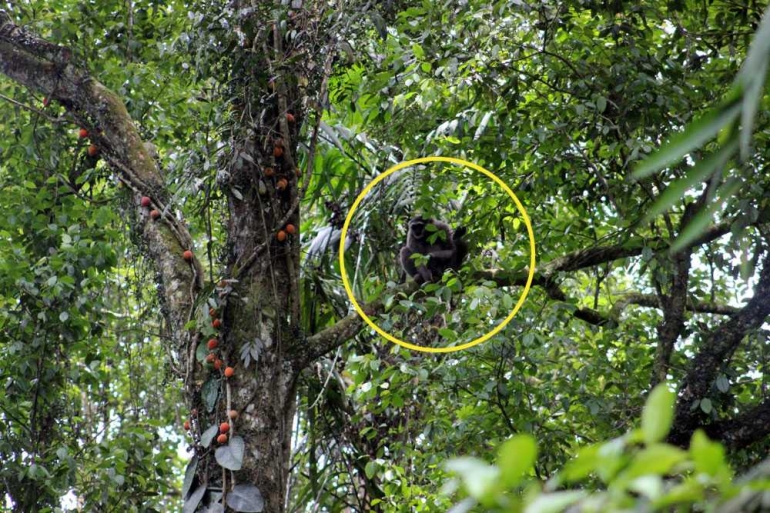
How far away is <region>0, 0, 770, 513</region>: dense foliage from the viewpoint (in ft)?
15.8

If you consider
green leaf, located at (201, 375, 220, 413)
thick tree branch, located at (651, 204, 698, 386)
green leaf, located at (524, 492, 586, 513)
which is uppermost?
thick tree branch, located at (651, 204, 698, 386)

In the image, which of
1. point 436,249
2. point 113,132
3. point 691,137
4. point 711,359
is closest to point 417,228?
point 436,249

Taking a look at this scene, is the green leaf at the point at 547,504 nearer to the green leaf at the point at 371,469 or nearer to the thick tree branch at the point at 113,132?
the thick tree branch at the point at 113,132

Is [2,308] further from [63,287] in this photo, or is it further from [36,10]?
[36,10]

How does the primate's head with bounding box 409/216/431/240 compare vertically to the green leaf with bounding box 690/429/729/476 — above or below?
above

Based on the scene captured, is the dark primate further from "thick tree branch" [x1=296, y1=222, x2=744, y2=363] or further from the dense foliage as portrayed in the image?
"thick tree branch" [x1=296, y1=222, x2=744, y2=363]

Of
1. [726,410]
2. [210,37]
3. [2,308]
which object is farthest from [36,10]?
[726,410]

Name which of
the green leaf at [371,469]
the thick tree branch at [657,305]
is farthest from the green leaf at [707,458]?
the thick tree branch at [657,305]

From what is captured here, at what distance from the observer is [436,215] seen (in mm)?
6172

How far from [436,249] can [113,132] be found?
2.99 m

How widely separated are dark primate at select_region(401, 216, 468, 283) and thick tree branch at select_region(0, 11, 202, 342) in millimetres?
2595

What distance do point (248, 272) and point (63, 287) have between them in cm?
216

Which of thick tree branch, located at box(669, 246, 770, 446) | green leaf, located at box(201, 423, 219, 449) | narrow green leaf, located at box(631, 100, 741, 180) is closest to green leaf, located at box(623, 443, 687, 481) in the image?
narrow green leaf, located at box(631, 100, 741, 180)

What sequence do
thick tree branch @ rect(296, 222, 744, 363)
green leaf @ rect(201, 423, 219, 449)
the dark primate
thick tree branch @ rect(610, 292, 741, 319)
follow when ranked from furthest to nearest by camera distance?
the dark primate, thick tree branch @ rect(610, 292, 741, 319), thick tree branch @ rect(296, 222, 744, 363), green leaf @ rect(201, 423, 219, 449)
